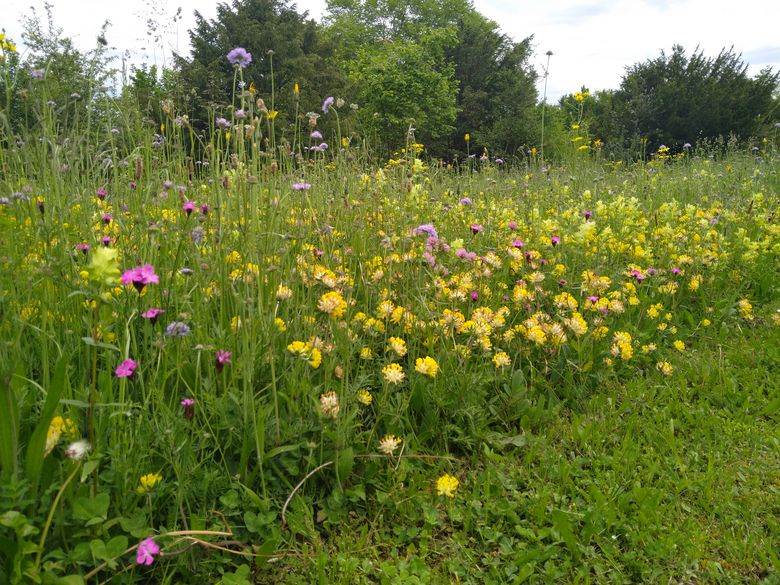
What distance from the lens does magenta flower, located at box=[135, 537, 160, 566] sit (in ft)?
3.51

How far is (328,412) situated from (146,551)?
0.56 m

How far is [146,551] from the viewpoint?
1.08 metres

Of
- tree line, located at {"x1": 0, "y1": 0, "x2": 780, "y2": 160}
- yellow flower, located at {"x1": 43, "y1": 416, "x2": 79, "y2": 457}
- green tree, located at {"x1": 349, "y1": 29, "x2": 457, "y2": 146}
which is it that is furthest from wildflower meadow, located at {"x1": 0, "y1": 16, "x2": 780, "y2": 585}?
green tree, located at {"x1": 349, "y1": 29, "x2": 457, "y2": 146}

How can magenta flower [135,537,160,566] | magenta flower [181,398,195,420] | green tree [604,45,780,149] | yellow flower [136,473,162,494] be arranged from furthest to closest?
green tree [604,45,780,149] < magenta flower [181,398,195,420] < yellow flower [136,473,162,494] < magenta flower [135,537,160,566]

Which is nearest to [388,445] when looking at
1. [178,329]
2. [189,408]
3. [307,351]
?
[307,351]

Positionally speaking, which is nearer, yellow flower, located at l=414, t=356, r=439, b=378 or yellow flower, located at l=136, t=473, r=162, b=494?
yellow flower, located at l=136, t=473, r=162, b=494

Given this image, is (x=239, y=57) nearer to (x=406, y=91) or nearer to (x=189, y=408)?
Answer: (x=189, y=408)

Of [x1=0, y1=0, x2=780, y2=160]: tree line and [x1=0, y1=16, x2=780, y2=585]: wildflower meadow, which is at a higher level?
[x1=0, y1=0, x2=780, y2=160]: tree line

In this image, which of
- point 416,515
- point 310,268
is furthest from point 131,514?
point 310,268

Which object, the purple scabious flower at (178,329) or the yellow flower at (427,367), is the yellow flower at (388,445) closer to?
the yellow flower at (427,367)

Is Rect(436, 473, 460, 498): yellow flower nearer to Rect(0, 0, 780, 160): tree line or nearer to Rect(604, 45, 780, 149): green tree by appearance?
Rect(0, 0, 780, 160): tree line

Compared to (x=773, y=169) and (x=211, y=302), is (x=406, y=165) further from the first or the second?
(x=773, y=169)

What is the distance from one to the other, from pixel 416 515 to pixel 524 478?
0.44 meters

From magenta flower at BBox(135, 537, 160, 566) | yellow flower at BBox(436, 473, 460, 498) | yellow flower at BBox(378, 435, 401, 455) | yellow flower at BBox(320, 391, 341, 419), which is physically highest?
yellow flower at BBox(320, 391, 341, 419)
